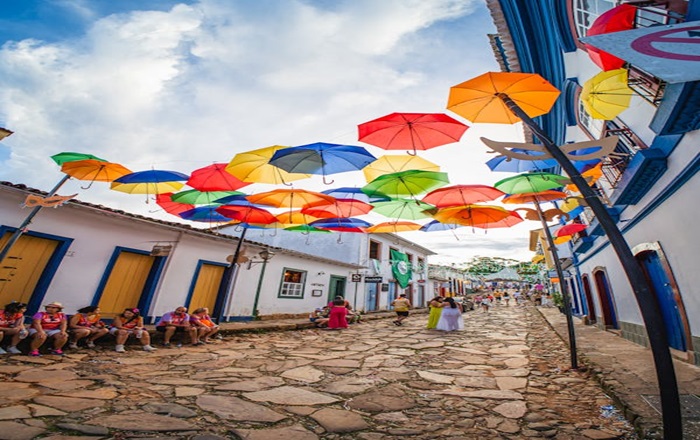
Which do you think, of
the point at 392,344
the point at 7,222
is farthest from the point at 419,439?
the point at 7,222

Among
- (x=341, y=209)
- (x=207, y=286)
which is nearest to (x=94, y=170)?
(x=207, y=286)

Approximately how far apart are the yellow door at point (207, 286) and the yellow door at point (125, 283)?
163 cm

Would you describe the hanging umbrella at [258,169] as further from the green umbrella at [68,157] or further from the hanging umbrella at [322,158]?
the green umbrella at [68,157]

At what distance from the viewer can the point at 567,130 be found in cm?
847

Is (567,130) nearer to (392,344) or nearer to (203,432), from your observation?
(392,344)

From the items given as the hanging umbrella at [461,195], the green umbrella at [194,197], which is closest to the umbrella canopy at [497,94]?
the hanging umbrella at [461,195]

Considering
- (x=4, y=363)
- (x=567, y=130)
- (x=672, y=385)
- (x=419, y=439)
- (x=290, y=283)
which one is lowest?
(x=4, y=363)

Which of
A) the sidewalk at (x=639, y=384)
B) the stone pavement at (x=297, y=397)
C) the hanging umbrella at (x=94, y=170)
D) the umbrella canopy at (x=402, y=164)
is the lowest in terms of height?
the stone pavement at (x=297, y=397)

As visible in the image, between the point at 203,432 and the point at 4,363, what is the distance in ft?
13.9

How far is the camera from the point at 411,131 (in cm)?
555

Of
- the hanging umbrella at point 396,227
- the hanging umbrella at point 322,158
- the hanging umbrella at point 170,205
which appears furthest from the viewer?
the hanging umbrella at point 396,227

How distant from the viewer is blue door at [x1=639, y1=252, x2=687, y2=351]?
196 inches

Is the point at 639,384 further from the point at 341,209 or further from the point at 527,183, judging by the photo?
the point at 341,209

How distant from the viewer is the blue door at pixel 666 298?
4977 mm
